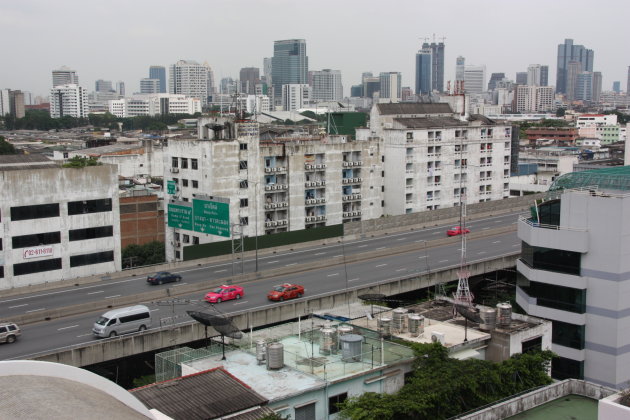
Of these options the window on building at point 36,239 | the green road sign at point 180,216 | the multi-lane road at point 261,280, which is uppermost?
the green road sign at point 180,216

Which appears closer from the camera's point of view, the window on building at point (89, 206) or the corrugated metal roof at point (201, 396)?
the corrugated metal roof at point (201, 396)

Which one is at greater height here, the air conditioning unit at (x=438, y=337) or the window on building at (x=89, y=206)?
the window on building at (x=89, y=206)

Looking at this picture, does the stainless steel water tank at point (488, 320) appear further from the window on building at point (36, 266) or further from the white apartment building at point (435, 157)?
the white apartment building at point (435, 157)

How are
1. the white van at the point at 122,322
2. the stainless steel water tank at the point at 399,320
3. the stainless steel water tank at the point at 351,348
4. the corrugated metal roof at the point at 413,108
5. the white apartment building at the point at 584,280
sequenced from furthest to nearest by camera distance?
the corrugated metal roof at the point at 413,108, the white van at the point at 122,322, the white apartment building at the point at 584,280, the stainless steel water tank at the point at 399,320, the stainless steel water tank at the point at 351,348

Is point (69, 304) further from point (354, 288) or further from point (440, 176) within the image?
point (440, 176)

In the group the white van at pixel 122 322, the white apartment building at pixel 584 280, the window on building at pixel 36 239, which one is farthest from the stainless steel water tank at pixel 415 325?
the window on building at pixel 36 239

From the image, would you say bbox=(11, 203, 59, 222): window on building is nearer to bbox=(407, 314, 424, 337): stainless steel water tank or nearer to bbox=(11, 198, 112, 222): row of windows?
bbox=(11, 198, 112, 222): row of windows

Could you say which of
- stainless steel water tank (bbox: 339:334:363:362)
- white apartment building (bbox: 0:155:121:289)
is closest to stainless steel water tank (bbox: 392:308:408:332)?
stainless steel water tank (bbox: 339:334:363:362)
